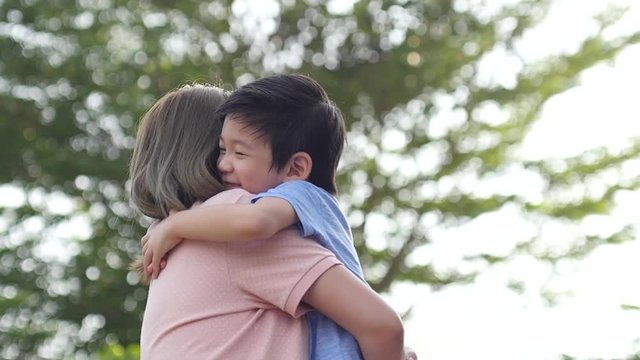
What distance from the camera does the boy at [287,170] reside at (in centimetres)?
190

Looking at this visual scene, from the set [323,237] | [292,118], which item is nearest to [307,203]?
[323,237]

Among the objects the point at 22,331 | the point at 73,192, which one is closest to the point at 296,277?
the point at 22,331

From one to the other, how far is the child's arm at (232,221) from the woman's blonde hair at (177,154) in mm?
72

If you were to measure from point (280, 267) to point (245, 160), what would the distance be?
7.9 inches

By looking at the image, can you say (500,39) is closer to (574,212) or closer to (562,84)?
(562,84)

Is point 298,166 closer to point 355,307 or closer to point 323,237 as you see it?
point 323,237

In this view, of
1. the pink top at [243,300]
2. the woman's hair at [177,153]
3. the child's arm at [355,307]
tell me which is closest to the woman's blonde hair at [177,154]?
the woman's hair at [177,153]

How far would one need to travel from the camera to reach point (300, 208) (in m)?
1.90

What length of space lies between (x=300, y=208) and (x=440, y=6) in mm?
9399

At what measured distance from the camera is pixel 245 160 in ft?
6.57

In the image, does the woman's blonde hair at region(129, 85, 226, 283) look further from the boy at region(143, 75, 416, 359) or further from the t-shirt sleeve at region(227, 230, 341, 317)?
the t-shirt sleeve at region(227, 230, 341, 317)

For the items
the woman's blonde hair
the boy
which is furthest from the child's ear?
the woman's blonde hair

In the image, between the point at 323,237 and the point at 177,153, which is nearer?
the point at 323,237

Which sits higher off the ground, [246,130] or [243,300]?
[246,130]
